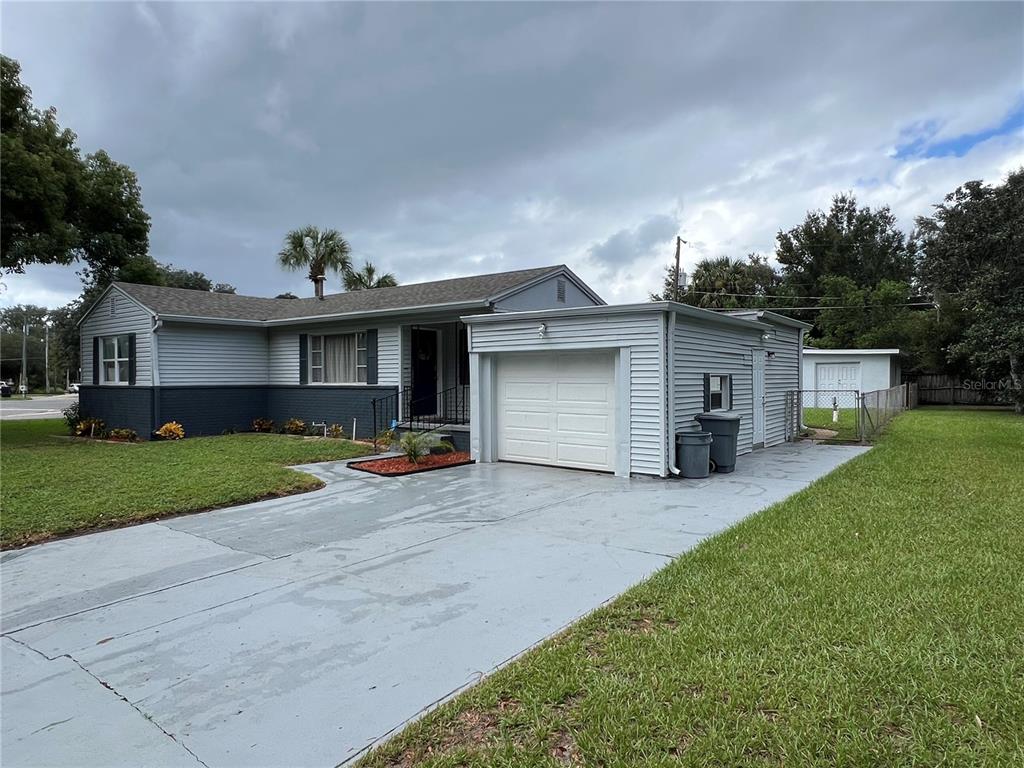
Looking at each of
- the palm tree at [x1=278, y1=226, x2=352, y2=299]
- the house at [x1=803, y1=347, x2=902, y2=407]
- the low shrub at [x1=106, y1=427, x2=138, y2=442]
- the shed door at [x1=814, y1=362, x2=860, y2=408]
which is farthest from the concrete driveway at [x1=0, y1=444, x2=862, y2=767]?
the shed door at [x1=814, y1=362, x2=860, y2=408]

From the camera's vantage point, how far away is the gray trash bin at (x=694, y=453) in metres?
9.51

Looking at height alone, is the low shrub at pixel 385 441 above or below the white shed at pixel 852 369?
below

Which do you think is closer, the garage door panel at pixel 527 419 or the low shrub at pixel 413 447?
the low shrub at pixel 413 447

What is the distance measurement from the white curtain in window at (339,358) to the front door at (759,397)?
10.0 metres

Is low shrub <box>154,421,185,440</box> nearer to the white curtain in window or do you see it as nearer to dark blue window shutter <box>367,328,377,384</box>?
the white curtain in window

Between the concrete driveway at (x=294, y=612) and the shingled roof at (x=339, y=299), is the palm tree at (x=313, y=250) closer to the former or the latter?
the shingled roof at (x=339, y=299)

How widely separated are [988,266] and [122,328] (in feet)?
92.7

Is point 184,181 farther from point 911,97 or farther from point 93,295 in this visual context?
point 911,97

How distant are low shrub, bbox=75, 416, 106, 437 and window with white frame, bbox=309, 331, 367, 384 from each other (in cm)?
623

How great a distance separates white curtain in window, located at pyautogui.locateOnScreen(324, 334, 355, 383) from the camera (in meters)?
15.6

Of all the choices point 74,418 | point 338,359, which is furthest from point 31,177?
point 74,418

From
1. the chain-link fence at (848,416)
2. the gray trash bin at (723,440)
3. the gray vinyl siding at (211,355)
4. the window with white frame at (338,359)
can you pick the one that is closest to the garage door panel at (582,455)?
the gray trash bin at (723,440)

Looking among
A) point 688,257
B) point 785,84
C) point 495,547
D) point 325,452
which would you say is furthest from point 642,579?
point 688,257

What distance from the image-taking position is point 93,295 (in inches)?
884
